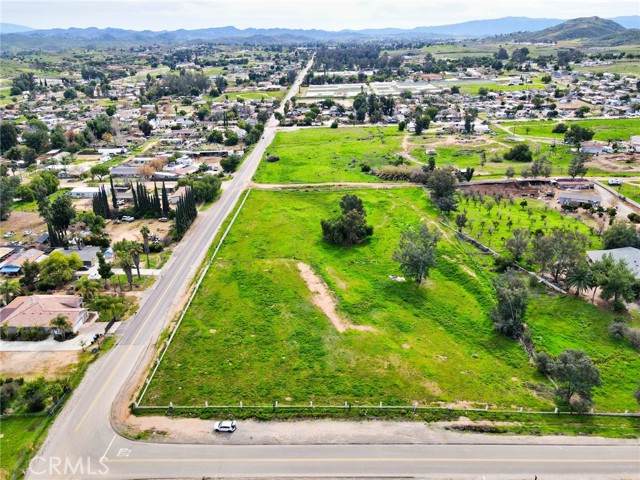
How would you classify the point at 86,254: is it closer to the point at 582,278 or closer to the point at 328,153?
the point at 582,278

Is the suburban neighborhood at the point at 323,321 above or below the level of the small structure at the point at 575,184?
below

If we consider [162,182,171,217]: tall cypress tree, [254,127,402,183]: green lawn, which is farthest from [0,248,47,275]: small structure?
[254,127,402,183]: green lawn

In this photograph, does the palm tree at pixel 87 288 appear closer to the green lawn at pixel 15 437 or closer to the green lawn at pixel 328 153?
the green lawn at pixel 15 437

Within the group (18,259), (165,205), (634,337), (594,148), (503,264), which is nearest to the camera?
(634,337)

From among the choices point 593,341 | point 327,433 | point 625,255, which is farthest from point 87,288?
point 625,255

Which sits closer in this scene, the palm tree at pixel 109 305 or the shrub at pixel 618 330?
the shrub at pixel 618 330

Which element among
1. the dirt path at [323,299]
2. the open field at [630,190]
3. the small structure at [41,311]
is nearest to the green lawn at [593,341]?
the dirt path at [323,299]
